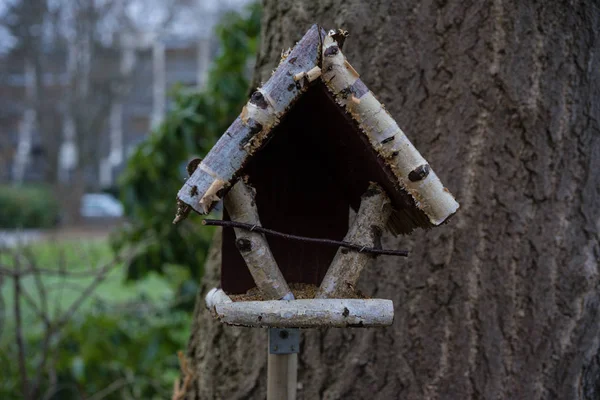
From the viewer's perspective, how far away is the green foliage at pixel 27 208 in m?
14.6

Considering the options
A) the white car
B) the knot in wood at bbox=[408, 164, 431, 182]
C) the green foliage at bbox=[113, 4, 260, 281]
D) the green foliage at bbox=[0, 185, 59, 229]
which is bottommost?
the knot in wood at bbox=[408, 164, 431, 182]

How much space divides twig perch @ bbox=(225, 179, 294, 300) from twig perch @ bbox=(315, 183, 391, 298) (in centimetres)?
8

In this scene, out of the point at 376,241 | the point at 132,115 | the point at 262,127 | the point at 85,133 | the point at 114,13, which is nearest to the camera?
the point at 262,127

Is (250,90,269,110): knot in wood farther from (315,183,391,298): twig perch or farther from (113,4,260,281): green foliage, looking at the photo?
(113,4,260,281): green foliage

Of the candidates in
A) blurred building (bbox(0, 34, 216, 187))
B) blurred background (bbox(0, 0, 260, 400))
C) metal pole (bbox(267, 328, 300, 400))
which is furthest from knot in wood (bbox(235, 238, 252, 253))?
blurred building (bbox(0, 34, 216, 187))

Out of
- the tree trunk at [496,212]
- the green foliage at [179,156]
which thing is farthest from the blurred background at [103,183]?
the tree trunk at [496,212]

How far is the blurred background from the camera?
286 cm

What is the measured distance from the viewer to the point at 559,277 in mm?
1531

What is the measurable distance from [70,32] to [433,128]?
53.0 ft

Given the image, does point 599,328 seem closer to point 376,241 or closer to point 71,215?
point 376,241

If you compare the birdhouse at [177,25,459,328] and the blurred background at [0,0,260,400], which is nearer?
the birdhouse at [177,25,459,328]

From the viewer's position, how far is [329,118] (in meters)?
1.06

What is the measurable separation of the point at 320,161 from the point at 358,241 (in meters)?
0.22

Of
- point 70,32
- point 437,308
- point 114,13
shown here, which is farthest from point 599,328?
point 70,32
